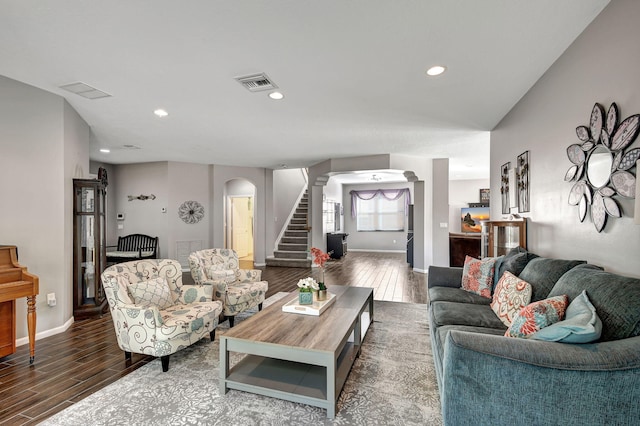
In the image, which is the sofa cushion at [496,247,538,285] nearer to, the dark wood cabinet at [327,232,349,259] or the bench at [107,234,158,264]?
the dark wood cabinet at [327,232,349,259]

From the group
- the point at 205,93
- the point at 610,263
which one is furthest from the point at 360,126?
the point at 610,263

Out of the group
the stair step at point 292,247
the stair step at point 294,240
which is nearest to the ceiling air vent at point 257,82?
the stair step at point 292,247

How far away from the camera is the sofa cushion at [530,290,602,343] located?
1268mm

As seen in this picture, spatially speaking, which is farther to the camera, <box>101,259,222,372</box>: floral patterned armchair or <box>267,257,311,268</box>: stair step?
<box>267,257,311,268</box>: stair step

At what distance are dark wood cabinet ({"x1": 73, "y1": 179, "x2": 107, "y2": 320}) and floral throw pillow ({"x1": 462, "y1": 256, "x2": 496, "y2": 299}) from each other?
15.0 feet

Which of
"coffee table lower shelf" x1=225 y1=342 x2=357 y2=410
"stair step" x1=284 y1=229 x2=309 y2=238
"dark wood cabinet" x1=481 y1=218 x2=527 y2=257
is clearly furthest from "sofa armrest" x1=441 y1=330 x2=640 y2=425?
"stair step" x1=284 y1=229 x2=309 y2=238

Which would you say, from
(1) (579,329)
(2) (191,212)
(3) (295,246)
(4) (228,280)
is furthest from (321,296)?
(3) (295,246)

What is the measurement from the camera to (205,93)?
319 cm

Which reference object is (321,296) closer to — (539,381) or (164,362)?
(164,362)

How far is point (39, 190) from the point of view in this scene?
317 cm

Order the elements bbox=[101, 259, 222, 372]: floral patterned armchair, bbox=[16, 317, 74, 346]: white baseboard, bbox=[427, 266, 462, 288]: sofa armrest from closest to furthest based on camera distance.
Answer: bbox=[101, 259, 222, 372]: floral patterned armchair
bbox=[16, 317, 74, 346]: white baseboard
bbox=[427, 266, 462, 288]: sofa armrest

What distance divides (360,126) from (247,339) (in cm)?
338

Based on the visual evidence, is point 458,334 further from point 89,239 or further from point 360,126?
point 89,239

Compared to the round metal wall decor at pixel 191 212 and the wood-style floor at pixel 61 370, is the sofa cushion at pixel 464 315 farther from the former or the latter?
the round metal wall decor at pixel 191 212
